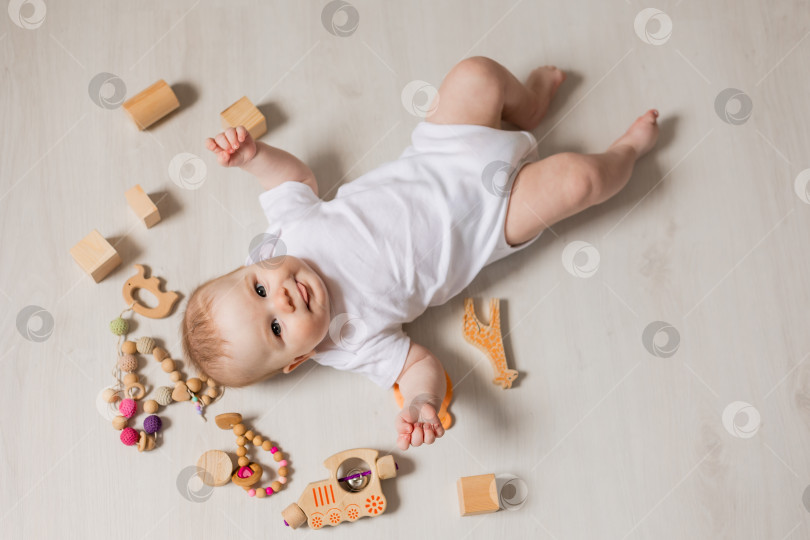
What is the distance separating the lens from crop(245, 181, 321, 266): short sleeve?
1.03 meters

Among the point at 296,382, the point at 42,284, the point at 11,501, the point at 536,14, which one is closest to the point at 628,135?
the point at 536,14

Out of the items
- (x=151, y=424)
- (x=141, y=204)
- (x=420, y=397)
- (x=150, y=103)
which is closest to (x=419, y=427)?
(x=420, y=397)

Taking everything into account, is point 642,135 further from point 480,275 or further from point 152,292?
point 152,292

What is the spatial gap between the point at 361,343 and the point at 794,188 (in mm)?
772

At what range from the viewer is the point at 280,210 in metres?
1.06

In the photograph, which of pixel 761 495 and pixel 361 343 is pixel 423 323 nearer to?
pixel 361 343

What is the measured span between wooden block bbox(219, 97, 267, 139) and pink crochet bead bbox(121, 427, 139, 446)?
515mm

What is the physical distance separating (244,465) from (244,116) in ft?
1.86

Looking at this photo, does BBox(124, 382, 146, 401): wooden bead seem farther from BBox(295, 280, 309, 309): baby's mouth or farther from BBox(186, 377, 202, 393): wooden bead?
BBox(295, 280, 309, 309): baby's mouth

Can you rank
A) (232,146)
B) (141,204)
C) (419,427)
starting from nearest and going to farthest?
(419,427)
(232,146)
(141,204)

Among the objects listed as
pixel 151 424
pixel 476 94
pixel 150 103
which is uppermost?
pixel 150 103

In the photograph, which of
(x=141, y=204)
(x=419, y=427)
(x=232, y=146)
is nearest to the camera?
(x=419, y=427)

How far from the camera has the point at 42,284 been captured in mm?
1113

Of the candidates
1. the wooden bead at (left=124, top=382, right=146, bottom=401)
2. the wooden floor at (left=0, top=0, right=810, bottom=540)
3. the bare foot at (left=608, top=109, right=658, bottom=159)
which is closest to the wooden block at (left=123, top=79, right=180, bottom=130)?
the wooden floor at (left=0, top=0, right=810, bottom=540)
